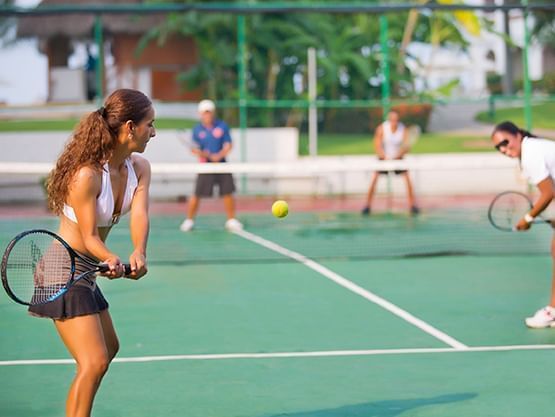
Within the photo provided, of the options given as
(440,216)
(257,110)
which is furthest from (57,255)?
(257,110)

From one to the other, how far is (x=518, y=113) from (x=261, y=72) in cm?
703

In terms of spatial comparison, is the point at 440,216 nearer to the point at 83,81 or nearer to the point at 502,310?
the point at 502,310

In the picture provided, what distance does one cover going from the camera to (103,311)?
487cm

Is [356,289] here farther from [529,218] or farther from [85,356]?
[85,356]

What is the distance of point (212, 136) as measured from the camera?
15.8 m

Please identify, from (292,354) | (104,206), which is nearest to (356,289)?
(292,354)

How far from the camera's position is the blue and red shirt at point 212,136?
15.7 metres

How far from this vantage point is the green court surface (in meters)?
6.09

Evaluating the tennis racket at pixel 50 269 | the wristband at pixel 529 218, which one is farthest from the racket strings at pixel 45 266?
the wristband at pixel 529 218

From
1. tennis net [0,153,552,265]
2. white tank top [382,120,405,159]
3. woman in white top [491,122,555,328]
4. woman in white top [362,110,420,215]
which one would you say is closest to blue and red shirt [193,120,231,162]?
tennis net [0,153,552,265]

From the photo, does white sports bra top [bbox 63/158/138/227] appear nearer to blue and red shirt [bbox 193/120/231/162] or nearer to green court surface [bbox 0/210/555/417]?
green court surface [bbox 0/210/555/417]

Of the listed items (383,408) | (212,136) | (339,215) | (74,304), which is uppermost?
(212,136)

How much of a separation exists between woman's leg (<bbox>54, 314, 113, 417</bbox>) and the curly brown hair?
0.49 meters

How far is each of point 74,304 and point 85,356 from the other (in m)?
0.22
